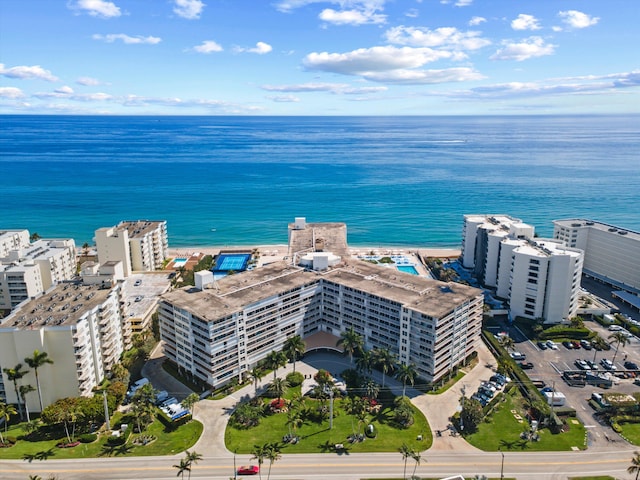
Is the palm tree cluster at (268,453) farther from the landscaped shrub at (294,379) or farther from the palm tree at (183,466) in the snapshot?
the landscaped shrub at (294,379)

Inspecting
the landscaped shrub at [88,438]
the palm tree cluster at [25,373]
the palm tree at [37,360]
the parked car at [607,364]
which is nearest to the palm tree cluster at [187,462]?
the landscaped shrub at [88,438]

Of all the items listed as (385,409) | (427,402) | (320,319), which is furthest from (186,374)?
(427,402)

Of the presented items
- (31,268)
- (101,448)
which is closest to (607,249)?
(101,448)

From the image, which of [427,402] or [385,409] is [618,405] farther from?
[385,409]

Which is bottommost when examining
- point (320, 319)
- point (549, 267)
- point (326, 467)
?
point (326, 467)

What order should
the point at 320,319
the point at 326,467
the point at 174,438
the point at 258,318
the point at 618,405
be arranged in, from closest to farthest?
the point at 326,467
the point at 174,438
the point at 618,405
the point at 258,318
the point at 320,319

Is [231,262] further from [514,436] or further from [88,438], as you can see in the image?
[514,436]
